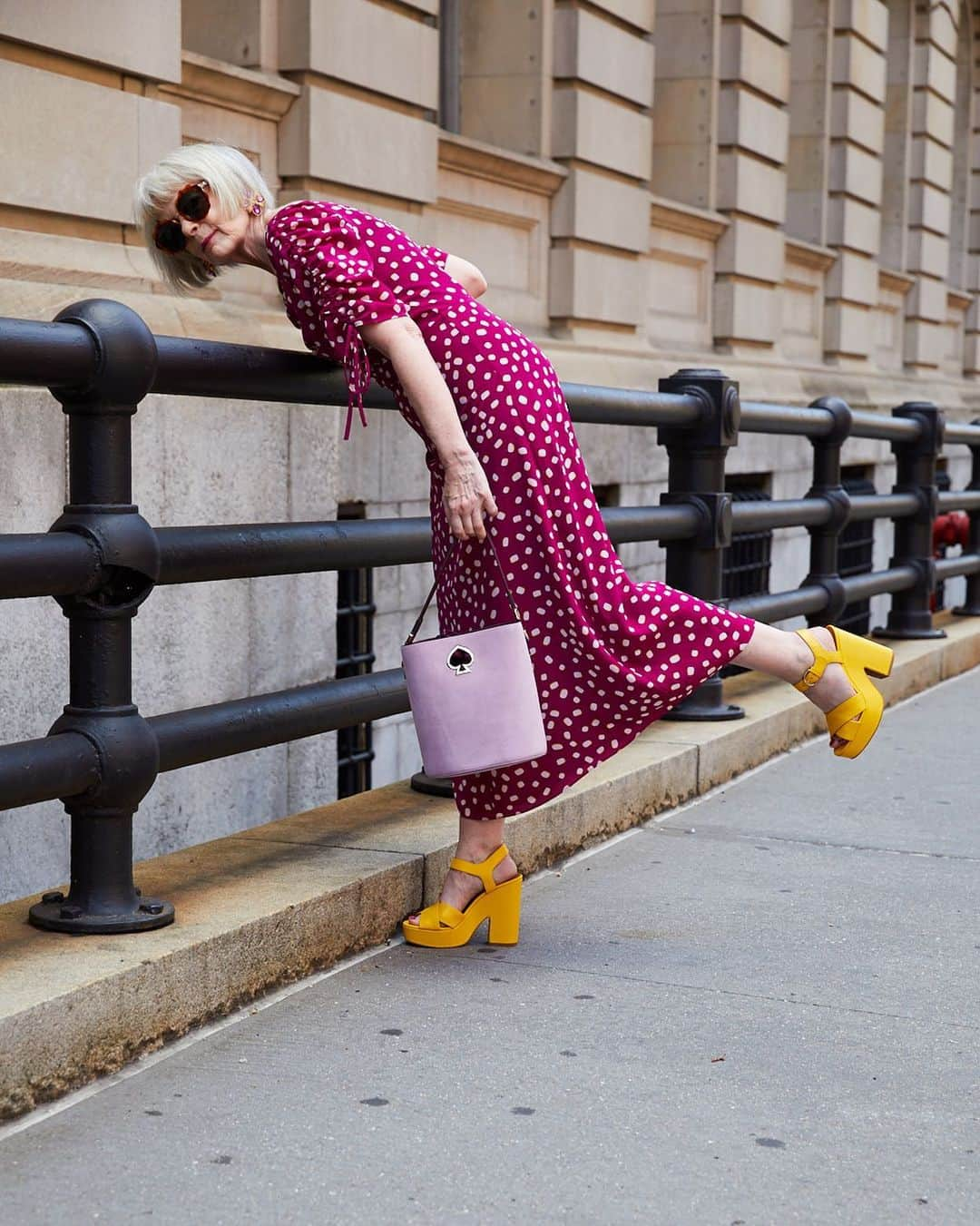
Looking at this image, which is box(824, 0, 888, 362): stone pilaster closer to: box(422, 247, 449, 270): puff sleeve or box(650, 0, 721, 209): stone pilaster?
box(650, 0, 721, 209): stone pilaster

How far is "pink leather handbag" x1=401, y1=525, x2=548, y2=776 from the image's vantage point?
3.25 metres

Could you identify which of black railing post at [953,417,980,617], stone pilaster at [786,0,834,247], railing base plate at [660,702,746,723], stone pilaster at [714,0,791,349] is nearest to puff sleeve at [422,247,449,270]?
railing base plate at [660,702,746,723]

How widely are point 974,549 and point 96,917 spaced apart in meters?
7.69

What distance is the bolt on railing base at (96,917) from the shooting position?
3012 mm

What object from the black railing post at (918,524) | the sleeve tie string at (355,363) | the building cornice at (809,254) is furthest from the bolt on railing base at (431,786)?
the building cornice at (809,254)

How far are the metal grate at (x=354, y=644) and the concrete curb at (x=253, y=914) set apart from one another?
2.89 metres

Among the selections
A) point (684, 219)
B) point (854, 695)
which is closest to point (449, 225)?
point (684, 219)

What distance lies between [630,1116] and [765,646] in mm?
1245

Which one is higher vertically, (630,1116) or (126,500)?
(126,500)

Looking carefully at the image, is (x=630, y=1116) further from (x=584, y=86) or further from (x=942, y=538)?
(x=584, y=86)

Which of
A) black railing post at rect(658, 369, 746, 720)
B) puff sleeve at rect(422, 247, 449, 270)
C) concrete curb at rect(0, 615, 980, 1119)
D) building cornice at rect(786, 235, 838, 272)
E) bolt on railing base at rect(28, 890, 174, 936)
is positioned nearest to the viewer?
concrete curb at rect(0, 615, 980, 1119)

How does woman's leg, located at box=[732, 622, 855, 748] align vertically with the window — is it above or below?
below

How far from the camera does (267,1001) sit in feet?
10.5

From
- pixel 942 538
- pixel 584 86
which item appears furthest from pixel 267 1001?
pixel 584 86
